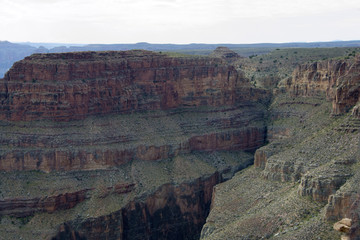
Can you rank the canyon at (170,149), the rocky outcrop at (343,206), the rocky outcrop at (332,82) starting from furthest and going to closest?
the rocky outcrop at (332,82) → the canyon at (170,149) → the rocky outcrop at (343,206)

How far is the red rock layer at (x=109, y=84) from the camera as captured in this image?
6831 cm

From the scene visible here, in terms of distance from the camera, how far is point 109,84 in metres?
73.4

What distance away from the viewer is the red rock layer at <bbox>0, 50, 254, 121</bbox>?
68312 millimetres

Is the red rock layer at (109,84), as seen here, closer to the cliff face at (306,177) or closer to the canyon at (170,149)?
the canyon at (170,149)

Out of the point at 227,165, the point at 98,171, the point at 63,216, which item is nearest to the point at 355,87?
the point at 227,165

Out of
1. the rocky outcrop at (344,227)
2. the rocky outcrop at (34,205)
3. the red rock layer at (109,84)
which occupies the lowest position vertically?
the rocky outcrop at (34,205)

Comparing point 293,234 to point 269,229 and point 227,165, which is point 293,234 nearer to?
point 269,229

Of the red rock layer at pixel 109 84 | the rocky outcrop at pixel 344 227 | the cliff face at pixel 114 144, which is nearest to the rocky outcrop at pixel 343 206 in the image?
the rocky outcrop at pixel 344 227

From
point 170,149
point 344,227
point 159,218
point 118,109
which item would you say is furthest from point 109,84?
point 344,227

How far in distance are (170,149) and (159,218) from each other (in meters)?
10.6

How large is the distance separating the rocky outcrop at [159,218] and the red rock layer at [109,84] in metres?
14.3

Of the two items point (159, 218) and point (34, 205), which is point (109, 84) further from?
point (34, 205)

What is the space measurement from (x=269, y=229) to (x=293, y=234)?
3244 mm

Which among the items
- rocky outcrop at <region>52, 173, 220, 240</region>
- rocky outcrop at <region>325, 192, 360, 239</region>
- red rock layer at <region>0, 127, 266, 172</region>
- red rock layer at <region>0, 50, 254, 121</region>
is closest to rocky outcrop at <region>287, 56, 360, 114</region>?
red rock layer at <region>0, 50, 254, 121</region>
